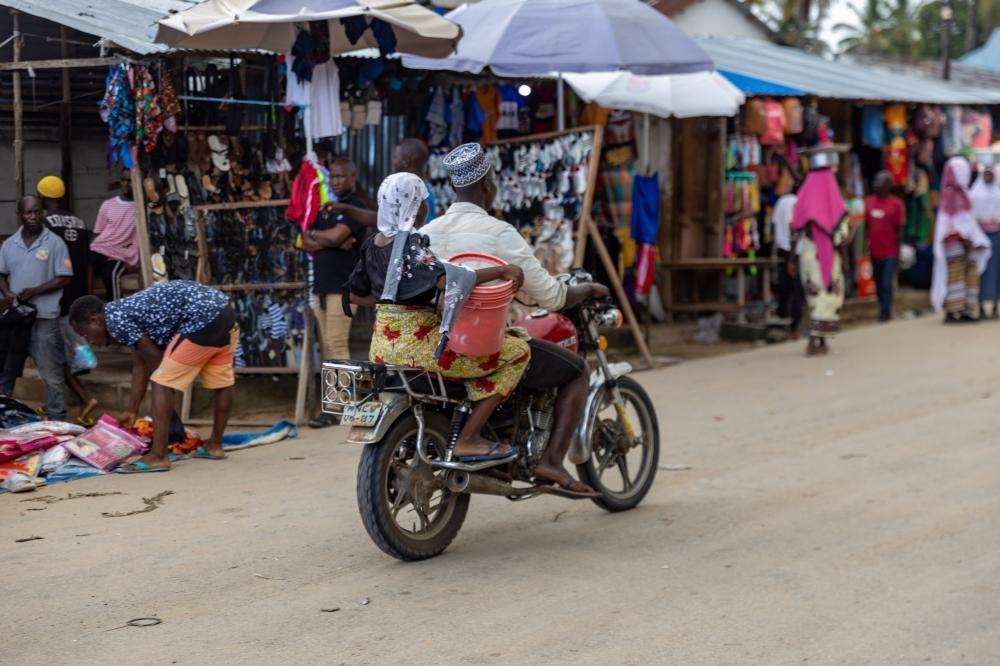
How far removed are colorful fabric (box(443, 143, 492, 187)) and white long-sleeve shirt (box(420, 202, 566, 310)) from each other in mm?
110

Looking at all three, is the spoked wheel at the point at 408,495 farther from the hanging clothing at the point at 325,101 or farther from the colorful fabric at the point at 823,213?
the colorful fabric at the point at 823,213

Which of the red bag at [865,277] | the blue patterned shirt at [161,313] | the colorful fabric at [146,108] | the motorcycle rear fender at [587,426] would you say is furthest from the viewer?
the red bag at [865,277]

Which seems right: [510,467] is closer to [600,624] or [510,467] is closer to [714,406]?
[600,624]

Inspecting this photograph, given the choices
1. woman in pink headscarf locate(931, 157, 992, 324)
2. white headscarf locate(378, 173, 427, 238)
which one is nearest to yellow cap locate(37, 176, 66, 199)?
white headscarf locate(378, 173, 427, 238)

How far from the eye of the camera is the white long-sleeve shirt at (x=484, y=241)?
18.9ft

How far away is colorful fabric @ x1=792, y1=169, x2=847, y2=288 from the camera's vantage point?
1342 centimetres

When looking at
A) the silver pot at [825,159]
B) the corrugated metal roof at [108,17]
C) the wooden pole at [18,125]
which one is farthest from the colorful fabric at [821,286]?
the wooden pole at [18,125]

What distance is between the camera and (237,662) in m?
4.57

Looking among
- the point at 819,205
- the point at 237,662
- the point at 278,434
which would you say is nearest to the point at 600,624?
the point at 237,662

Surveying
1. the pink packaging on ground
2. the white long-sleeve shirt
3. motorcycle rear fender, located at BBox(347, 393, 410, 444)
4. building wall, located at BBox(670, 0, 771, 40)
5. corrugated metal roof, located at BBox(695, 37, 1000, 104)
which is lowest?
the pink packaging on ground

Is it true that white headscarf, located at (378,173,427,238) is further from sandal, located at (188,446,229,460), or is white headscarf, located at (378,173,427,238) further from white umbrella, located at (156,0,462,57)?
white umbrella, located at (156,0,462,57)

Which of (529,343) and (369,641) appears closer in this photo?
(369,641)

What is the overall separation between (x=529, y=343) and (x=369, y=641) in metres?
1.75

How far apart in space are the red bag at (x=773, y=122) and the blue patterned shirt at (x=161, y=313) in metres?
9.75
